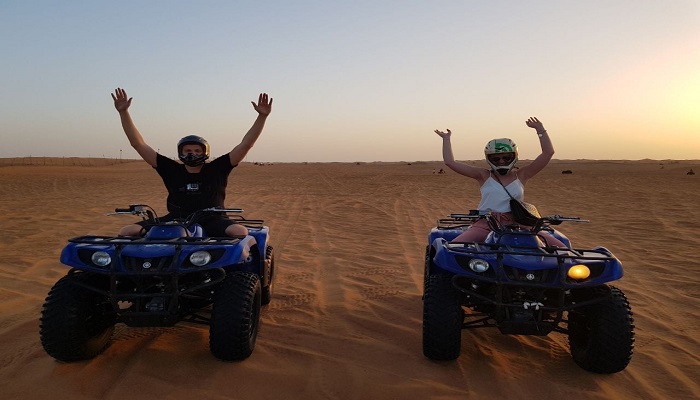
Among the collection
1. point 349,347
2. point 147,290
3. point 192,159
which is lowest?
point 349,347

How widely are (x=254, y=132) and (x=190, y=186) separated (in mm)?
861

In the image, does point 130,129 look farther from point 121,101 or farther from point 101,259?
point 101,259

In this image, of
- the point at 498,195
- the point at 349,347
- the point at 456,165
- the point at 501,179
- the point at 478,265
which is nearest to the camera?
the point at 478,265

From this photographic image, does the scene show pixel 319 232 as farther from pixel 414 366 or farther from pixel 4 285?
pixel 414 366

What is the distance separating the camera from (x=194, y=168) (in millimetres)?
5180

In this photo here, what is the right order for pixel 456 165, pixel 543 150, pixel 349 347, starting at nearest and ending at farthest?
pixel 349 347, pixel 543 150, pixel 456 165

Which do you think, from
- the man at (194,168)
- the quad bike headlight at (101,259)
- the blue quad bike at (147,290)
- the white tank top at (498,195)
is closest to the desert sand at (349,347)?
the blue quad bike at (147,290)

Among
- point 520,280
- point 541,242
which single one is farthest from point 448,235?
point 520,280

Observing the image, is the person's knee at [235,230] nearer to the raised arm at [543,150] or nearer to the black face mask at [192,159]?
the black face mask at [192,159]

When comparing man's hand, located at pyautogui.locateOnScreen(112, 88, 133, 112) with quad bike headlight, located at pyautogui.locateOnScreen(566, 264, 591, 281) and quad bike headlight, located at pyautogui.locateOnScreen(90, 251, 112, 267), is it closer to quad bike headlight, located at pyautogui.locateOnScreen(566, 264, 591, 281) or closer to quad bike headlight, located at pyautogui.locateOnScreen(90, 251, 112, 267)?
quad bike headlight, located at pyautogui.locateOnScreen(90, 251, 112, 267)

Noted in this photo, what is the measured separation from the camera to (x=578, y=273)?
377 cm

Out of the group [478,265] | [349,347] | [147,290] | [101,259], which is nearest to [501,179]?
[478,265]

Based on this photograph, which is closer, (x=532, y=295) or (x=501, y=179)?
(x=532, y=295)

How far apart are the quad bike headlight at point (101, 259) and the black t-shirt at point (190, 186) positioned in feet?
3.83
